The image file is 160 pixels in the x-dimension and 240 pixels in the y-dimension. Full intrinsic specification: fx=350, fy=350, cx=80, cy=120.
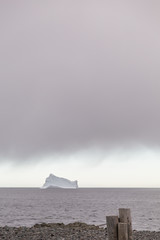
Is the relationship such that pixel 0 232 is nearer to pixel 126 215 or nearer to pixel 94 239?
pixel 94 239

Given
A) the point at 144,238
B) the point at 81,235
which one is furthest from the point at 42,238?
the point at 144,238

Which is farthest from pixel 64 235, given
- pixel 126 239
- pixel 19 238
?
pixel 126 239

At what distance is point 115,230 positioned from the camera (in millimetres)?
11758

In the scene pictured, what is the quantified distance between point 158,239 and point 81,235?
541cm

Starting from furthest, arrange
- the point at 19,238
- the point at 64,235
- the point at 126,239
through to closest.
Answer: the point at 64,235, the point at 19,238, the point at 126,239

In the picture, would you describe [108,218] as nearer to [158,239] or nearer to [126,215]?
[126,215]

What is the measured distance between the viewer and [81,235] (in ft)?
79.8

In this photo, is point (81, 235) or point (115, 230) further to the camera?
point (81, 235)

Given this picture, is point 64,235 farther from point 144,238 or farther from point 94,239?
point 144,238

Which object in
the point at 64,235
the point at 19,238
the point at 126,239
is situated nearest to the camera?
the point at 126,239

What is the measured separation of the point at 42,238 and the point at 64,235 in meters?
1.98

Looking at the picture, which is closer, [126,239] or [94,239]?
[126,239]

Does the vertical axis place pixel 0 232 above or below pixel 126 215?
below

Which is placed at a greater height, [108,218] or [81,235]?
[108,218]
